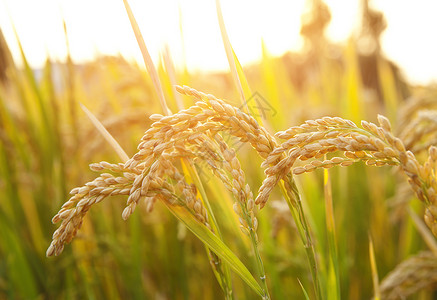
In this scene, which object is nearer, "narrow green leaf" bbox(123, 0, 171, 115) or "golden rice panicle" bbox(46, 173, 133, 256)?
"golden rice panicle" bbox(46, 173, 133, 256)

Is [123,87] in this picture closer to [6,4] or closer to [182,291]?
[6,4]

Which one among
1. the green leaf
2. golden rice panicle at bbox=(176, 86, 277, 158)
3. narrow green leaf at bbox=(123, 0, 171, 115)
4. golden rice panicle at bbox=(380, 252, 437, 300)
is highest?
narrow green leaf at bbox=(123, 0, 171, 115)

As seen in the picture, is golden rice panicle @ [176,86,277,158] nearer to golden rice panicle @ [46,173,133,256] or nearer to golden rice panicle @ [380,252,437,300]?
golden rice panicle @ [46,173,133,256]

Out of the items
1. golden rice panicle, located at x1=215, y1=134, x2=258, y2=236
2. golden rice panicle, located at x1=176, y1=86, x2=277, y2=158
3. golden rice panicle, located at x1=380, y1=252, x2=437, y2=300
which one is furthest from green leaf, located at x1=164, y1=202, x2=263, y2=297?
golden rice panicle, located at x1=380, y1=252, x2=437, y2=300

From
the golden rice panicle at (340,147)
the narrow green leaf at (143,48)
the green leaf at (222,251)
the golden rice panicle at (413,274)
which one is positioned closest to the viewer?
the golden rice panicle at (340,147)

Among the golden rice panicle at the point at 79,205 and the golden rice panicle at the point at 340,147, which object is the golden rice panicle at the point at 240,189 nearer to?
the golden rice panicle at the point at 340,147

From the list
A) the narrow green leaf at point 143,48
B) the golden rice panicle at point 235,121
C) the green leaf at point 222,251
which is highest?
the narrow green leaf at point 143,48

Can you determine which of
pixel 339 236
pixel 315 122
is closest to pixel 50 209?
pixel 339 236

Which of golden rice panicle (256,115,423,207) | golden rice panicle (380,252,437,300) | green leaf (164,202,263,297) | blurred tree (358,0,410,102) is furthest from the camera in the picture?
blurred tree (358,0,410,102)

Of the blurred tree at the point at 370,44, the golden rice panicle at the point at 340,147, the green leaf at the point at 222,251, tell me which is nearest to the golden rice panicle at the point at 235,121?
the golden rice panicle at the point at 340,147

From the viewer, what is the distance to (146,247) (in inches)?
94.2

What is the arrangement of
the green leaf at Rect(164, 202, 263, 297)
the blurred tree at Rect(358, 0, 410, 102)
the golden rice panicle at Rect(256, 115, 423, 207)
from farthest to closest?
the blurred tree at Rect(358, 0, 410, 102) → the green leaf at Rect(164, 202, 263, 297) → the golden rice panicle at Rect(256, 115, 423, 207)

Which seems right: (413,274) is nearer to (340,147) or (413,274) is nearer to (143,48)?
(340,147)

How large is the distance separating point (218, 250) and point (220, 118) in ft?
0.98
